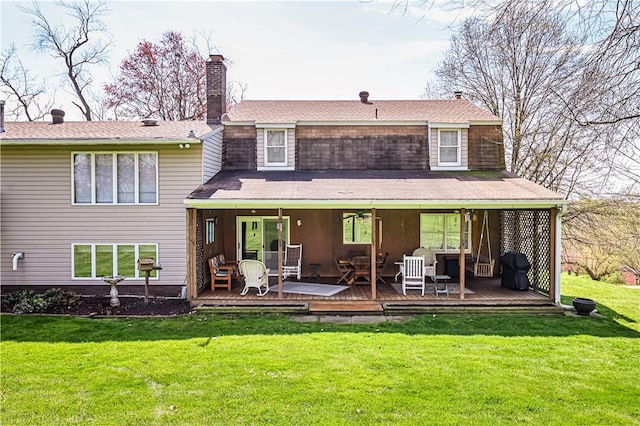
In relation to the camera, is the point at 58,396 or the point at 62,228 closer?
the point at 58,396

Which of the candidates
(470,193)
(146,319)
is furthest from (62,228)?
(470,193)

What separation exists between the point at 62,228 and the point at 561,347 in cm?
1140

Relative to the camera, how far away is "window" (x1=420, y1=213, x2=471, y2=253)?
A: 1303 cm

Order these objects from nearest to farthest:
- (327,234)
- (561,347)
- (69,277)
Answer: (561,347)
(69,277)
(327,234)

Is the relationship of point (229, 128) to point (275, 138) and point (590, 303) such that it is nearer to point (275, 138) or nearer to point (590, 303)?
point (275, 138)

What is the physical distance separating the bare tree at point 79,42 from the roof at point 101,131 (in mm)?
12404

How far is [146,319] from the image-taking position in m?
9.09

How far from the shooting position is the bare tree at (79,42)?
23.0m

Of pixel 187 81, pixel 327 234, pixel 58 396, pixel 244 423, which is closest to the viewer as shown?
pixel 244 423

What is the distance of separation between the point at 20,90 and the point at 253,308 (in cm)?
2174

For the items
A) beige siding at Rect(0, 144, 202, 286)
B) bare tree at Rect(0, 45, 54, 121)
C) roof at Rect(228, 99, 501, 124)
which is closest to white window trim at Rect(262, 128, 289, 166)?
roof at Rect(228, 99, 501, 124)

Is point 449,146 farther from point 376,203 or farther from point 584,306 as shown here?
point 584,306

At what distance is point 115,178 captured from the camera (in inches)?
434

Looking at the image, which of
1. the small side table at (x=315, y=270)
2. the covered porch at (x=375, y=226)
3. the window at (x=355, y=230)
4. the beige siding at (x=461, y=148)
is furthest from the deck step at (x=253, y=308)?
the beige siding at (x=461, y=148)
